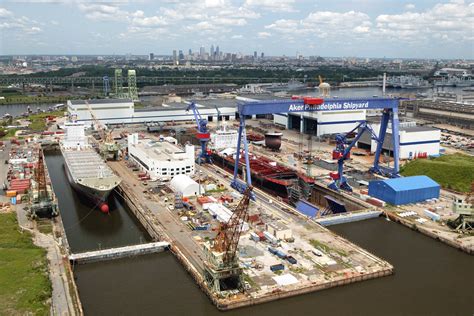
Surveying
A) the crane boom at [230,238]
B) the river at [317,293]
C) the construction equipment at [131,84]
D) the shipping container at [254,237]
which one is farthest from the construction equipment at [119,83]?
the crane boom at [230,238]

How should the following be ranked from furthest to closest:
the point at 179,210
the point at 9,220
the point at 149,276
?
the point at 179,210
the point at 9,220
the point at 149,276

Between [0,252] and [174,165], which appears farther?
[174,165]

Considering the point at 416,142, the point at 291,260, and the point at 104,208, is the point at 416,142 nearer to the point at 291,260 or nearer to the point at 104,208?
the point at 291,260

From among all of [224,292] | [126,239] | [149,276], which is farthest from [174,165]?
[224,292]

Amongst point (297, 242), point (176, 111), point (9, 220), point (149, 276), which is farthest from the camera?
point (176, 111)

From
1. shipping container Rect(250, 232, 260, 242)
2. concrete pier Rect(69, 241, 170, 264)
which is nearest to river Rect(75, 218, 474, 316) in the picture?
concrete pier Rect(69, 241, 170, 264)

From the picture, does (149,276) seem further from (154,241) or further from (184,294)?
(154,241)
